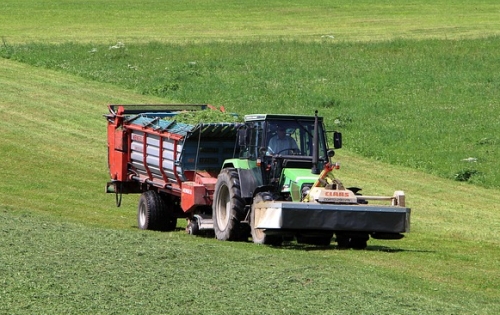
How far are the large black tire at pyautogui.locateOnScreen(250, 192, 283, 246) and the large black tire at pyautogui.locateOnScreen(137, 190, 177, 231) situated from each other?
389cm

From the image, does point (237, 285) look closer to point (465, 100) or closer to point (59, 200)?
point (59, 200)

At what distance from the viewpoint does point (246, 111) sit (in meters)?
35.4

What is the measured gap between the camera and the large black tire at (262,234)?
691 inches

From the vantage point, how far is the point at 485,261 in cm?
1731

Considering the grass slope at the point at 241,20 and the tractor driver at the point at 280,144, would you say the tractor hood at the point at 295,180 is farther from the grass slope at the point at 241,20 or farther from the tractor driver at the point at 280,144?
the grass slope at the point at 241,20

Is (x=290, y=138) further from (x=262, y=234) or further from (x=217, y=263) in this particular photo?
(x=217, y=263)

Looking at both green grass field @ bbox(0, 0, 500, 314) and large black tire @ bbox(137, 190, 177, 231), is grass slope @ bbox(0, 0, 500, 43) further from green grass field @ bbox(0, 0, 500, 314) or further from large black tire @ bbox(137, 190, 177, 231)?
large black tire @ bbox(137, 190, 177, 231)

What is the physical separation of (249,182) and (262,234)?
980mm

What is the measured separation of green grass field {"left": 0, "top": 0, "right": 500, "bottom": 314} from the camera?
1326cm

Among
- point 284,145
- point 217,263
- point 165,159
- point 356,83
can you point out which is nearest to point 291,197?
point 284,145

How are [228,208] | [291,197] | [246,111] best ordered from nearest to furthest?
[291,197] < [228,208] < [246,111]

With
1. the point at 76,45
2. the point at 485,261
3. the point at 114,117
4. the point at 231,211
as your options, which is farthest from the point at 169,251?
the point at 76,45

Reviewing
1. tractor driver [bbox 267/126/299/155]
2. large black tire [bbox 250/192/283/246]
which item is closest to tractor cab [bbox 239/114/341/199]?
tractor driver [bbox 267/126/299/155]

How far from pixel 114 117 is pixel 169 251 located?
7577 millimetres
